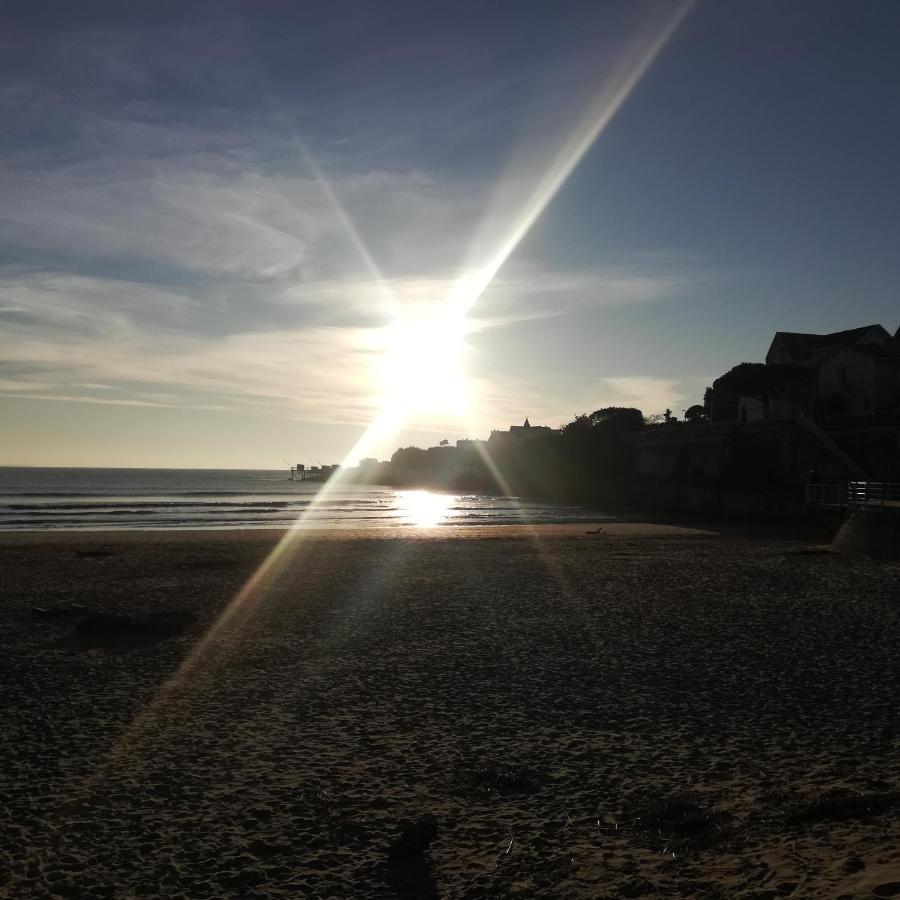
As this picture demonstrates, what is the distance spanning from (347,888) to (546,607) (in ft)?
42.2

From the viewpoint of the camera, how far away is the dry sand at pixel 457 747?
6.43 m

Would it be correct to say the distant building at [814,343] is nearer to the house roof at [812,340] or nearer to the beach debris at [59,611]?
the house roof at [812,340]

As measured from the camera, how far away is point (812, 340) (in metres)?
76.9

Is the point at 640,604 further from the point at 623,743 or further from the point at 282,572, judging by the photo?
the point at 282,572

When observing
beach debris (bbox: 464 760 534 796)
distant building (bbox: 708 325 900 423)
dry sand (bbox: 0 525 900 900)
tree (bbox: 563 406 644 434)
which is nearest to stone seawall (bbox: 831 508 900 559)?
dry sand (bbox: 0 525 900 900)

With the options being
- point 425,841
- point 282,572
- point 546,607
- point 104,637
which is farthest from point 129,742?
point 282,572

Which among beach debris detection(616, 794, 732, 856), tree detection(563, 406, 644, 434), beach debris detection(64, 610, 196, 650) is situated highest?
tree detection(563, 406, 644, 434)

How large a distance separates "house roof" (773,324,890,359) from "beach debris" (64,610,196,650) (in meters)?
64.7

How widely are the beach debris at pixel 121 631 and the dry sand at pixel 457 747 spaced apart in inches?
2.5

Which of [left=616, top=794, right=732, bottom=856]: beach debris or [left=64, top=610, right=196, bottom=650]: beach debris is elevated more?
[left=64, top=610, right=196, bottom=650]: beach debris

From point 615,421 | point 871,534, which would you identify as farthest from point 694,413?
point 871,534

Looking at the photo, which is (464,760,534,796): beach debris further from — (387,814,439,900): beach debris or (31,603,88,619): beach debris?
(31,603,88,619): beach debris

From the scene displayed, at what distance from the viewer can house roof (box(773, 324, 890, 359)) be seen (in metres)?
70.0

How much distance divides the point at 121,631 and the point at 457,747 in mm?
8976
